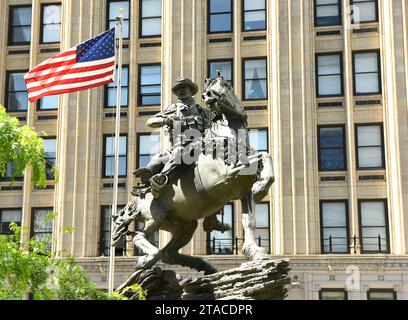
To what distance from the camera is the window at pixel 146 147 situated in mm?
39888

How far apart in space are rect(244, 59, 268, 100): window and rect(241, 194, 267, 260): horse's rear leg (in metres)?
27.3

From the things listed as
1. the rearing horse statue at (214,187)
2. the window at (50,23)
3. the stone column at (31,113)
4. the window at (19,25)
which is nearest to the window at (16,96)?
the stone column at (31,113)

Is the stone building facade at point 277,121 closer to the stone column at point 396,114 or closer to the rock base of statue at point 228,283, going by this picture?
the stone column at point 396,114

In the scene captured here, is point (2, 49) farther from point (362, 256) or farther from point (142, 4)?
point (362, 256)

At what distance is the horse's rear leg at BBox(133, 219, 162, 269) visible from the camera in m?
13.3

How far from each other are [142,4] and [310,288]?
19194mm

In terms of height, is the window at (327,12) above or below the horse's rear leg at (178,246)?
above

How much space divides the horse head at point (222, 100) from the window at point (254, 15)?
28.4 m

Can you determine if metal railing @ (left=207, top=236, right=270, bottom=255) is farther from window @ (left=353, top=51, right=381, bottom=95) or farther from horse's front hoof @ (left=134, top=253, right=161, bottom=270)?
horse's front hoof @ (left=134, top=253, right=161, bottom=270)

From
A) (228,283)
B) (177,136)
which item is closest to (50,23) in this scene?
(177,136)

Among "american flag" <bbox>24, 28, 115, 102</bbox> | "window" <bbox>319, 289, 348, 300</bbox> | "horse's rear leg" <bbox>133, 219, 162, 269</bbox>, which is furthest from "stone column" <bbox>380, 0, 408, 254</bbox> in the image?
"horse's rear leg" <bbox>133, 219, 162, 269</bbox>

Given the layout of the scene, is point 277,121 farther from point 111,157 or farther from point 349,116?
point 111,157

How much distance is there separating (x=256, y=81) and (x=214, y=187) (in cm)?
2778
